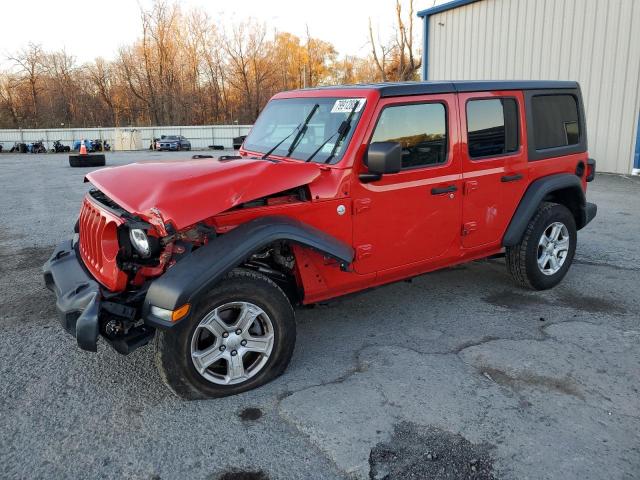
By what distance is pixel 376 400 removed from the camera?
3281mm

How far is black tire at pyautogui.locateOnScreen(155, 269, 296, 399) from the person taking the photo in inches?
122

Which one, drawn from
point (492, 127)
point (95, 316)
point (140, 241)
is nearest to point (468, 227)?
point (492, 127)

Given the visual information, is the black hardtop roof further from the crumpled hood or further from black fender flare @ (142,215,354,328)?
black fender flare @ (142,215,354,328)

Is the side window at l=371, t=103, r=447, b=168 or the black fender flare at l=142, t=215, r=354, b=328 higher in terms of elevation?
the side window at l=371, t=103, r=447, b=168

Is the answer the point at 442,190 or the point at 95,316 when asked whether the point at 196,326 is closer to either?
the point at 95,316

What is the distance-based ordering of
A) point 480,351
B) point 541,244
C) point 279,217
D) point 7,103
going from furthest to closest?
1. point 7,103
2. point 541,244
3. point 480,351
4. point 279,217

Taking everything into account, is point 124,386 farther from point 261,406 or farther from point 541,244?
point 541,244

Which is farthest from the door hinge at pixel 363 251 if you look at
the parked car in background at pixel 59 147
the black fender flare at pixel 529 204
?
the parked car in background at pixel 59 147

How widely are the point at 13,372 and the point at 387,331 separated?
274 cm

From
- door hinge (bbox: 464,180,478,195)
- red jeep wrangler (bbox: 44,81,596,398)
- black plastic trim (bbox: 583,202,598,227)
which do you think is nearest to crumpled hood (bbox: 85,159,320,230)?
red jeep wrangler (bbox: 44,81,596,398)

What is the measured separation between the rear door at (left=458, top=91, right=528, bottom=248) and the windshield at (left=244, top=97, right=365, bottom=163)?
41.5 inches

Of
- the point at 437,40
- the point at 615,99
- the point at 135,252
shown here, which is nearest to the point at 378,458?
the point at 135,252

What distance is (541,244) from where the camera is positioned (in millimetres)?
5113

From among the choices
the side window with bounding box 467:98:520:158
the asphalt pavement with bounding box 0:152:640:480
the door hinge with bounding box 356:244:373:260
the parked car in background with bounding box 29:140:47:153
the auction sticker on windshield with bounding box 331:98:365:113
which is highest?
the auction sticker on windshield with bounding box 331:98:365:113
